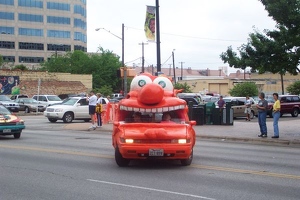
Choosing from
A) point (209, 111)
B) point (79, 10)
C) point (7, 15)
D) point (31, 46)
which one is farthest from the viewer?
point (79, 10)

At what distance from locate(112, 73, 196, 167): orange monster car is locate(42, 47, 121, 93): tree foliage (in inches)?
2443

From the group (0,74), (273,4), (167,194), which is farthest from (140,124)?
(0,74)

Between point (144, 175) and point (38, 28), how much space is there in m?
96.3

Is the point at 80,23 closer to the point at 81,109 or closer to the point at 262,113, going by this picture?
the point at 81,109

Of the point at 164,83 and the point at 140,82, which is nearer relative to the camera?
the point at 140,82

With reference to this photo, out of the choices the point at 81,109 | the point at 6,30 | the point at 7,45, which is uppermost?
the point at 6,30

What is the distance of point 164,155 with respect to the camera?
1102 centimetres

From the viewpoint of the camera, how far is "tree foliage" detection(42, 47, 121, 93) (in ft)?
254

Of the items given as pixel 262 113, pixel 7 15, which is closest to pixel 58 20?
pixel 7 15

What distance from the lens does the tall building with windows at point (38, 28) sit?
Result: 98.6m

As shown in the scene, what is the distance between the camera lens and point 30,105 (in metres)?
44.5

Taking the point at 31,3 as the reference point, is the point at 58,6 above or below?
below

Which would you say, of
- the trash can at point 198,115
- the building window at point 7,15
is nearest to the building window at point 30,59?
the building window at point 7,15

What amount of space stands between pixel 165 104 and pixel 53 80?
53901mm
